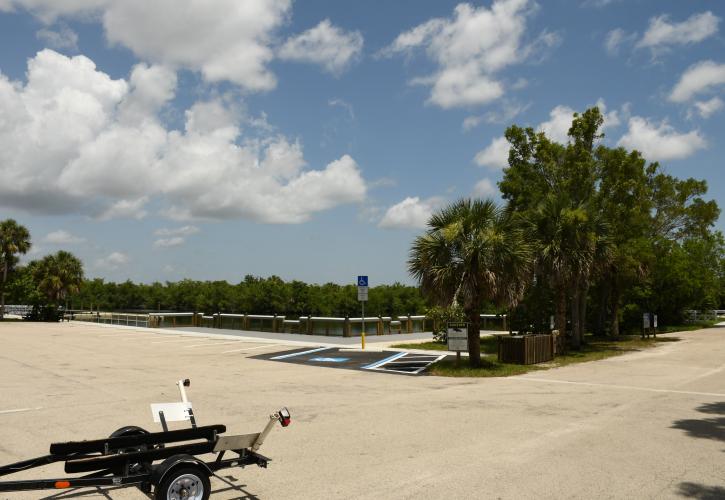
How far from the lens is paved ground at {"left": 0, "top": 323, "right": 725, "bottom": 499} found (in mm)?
6652

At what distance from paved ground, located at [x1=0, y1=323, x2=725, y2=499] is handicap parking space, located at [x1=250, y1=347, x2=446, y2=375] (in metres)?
1.17

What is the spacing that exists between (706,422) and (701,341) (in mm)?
25203

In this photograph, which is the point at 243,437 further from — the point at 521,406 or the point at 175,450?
the point at 521,406

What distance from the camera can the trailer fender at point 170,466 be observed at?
5250 mm

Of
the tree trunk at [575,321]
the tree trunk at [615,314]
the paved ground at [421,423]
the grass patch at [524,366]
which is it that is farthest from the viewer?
the tree trunk at [615,314]

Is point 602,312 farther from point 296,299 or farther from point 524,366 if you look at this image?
point 296,299

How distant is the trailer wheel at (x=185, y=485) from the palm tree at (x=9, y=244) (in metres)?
58.0

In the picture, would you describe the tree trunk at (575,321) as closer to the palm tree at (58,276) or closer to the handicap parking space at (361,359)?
the handicap parking space at (361,359)

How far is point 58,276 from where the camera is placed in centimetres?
5312

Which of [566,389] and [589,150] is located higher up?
[589,150]

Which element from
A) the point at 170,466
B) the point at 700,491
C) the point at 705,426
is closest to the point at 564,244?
the point at 705,426

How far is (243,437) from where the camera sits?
19.5 feet

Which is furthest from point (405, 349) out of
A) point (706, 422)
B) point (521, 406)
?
point (706, 422)

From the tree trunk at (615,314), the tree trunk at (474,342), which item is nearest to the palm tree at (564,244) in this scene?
the tree trunk at (474,342)
